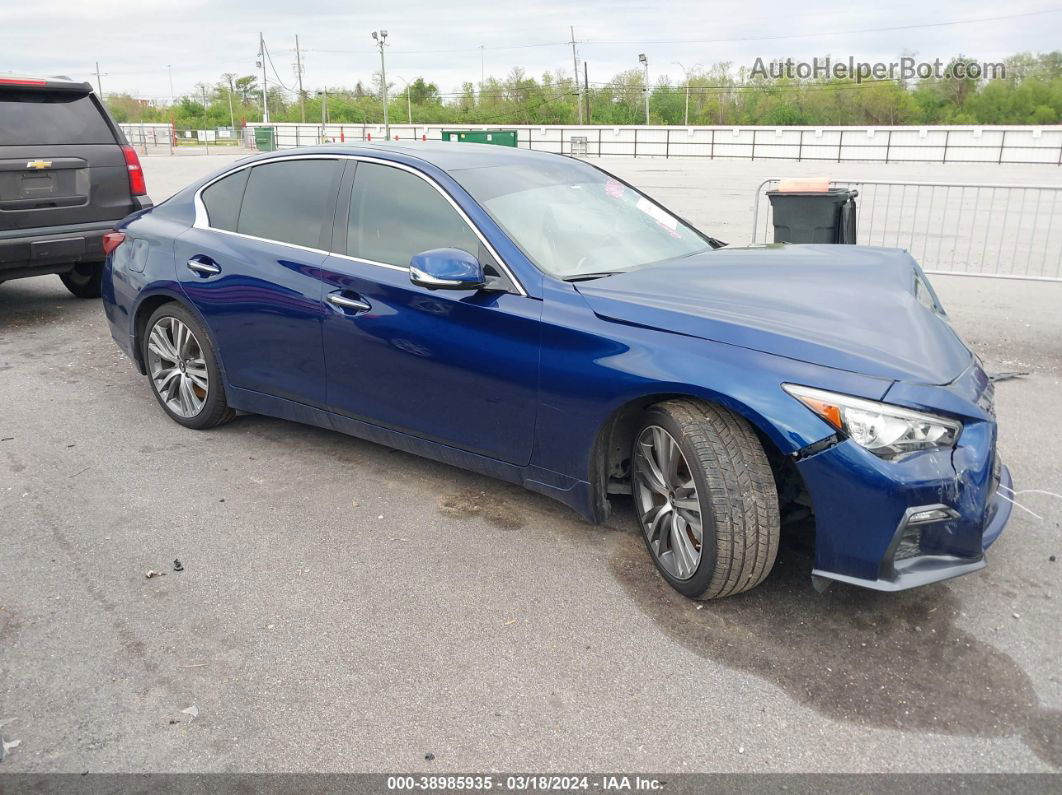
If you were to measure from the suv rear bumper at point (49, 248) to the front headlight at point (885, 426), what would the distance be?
20.1 feet

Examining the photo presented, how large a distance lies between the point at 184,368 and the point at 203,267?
691mm

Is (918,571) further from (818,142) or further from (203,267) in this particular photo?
(818,142)

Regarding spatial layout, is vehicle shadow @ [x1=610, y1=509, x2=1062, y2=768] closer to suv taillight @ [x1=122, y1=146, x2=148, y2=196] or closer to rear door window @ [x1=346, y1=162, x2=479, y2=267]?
rear door window @ [x1=346, y1=162, x2=479, y2=267]

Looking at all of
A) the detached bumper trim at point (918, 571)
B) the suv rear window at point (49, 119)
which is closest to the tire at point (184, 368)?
the suv rear window at point (49, 119)

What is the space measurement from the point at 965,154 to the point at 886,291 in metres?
40.7

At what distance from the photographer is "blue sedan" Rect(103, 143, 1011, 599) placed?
2969 mm

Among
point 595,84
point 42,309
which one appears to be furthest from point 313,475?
point 595,84

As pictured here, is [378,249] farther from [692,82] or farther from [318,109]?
[318,109]

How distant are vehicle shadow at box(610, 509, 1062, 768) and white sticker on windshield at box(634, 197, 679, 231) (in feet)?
6.11

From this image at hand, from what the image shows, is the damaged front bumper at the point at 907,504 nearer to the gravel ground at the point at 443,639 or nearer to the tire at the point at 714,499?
the tire at the point at 714,499

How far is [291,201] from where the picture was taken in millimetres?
4699

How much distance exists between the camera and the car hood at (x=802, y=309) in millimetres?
3084

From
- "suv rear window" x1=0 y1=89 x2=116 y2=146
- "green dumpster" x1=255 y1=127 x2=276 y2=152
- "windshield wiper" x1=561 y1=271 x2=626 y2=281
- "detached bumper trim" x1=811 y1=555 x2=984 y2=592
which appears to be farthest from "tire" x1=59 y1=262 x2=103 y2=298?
"green dumpster" x1=255 y1=127 x2=276 y2=152

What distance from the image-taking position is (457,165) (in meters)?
4.29
